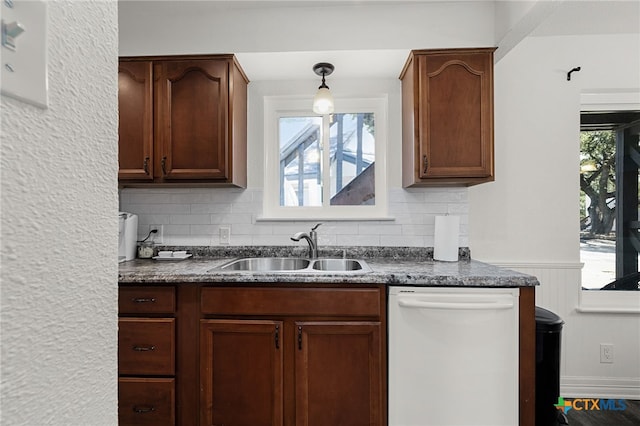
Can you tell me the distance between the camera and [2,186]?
0.99 ft

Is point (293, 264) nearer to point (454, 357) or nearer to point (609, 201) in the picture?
point (454, 357)

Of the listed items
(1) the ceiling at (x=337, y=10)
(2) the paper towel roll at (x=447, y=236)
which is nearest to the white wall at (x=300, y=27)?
(1) the ceiling at (x=337, y=10)

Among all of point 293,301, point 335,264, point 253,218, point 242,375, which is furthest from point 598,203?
point 242,375

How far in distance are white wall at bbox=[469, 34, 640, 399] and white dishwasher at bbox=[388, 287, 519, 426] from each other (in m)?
0.84

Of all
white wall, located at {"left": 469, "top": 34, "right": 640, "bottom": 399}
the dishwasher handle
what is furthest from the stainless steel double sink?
white wall, located at {"left": 469, "top": 34, "right": 640, "bottom": 399}

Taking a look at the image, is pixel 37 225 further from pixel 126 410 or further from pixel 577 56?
pixel 577 56

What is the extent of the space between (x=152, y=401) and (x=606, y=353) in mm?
2954

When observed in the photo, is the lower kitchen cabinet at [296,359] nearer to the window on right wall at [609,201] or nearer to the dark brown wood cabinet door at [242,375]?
the dark brown wood cabinet door at [242,375]

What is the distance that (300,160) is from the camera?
2.47 m

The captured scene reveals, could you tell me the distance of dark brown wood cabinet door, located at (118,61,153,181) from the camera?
2.04 meters

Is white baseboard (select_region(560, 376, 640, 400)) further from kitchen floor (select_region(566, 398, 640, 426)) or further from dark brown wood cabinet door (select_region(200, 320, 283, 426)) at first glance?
dark brown wood cabinet door (select_region(200, 320, 283, 426))

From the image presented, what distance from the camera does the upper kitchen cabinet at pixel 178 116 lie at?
6.68 feet

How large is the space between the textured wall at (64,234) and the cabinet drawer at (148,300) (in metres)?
1.30

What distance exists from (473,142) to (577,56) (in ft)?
4.03
